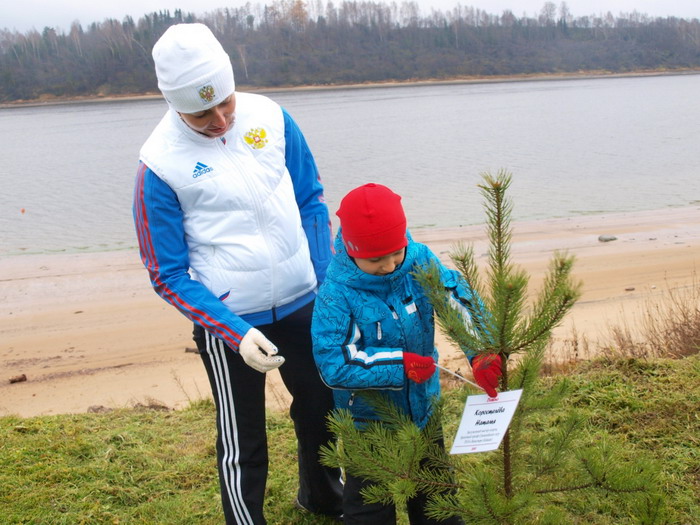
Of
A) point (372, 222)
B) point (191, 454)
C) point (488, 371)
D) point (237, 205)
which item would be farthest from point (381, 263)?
point (191, 454)

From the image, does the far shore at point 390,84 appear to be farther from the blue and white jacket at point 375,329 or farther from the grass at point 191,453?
the blue and white jacket at point 375,329

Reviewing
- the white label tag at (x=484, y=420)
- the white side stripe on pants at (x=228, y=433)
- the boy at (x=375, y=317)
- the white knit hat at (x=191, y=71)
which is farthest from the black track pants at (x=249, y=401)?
the white label tag at (x=484, y=420)

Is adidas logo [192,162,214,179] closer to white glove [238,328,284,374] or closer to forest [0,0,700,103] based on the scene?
white glove [238,328,284,374]

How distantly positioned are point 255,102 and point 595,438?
221cm

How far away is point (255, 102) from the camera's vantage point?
290cm

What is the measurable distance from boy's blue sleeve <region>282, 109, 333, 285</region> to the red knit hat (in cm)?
67

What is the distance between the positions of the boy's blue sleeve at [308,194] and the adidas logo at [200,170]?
39cm

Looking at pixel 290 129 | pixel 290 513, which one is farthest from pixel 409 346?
pixel 290 513

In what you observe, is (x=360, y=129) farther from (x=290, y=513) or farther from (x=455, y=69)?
(x=455, y=69)

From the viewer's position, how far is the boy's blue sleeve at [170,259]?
2592mm

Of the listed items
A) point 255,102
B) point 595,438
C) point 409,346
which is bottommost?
point 595,438

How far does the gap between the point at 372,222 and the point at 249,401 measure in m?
0.99

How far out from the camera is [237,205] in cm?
271

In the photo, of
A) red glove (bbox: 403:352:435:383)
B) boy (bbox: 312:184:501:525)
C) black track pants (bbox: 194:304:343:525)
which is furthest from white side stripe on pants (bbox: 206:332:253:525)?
red glove (bbox: 403:352:435:383)
